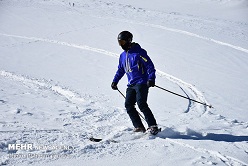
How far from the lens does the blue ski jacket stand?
16.6ft

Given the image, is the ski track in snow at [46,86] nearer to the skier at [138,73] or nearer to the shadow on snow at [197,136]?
the skier at [138,73]

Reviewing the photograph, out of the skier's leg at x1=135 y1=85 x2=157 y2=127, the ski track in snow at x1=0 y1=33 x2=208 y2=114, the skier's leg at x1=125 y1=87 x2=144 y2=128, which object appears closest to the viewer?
the skier's leg at x1=135 y1=85 x2=157 y2=127

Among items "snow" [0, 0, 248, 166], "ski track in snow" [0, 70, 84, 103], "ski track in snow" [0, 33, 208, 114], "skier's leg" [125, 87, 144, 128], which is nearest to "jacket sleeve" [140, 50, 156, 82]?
"skier's leg" [125, 87, 144, 128]

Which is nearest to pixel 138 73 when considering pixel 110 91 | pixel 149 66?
pixel 149 66

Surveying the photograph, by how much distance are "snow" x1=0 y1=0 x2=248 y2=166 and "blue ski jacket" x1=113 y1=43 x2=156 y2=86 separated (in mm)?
921

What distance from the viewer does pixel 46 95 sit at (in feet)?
25.0

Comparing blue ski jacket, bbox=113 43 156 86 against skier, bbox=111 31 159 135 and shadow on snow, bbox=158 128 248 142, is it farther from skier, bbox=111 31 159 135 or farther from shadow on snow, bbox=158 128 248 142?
shadow on snow, bbox=158 128 248 142

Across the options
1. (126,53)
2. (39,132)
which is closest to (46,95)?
(39,132)

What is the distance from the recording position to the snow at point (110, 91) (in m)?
4.46

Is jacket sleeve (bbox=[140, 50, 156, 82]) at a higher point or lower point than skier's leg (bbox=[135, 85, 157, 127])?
higher

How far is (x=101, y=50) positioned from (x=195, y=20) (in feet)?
30.6

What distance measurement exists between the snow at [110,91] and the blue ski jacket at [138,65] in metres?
0.92

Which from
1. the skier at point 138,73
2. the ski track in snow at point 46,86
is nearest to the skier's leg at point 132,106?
the skier at point 138,73

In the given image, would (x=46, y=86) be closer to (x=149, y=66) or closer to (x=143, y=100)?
(x=143, y=100)
